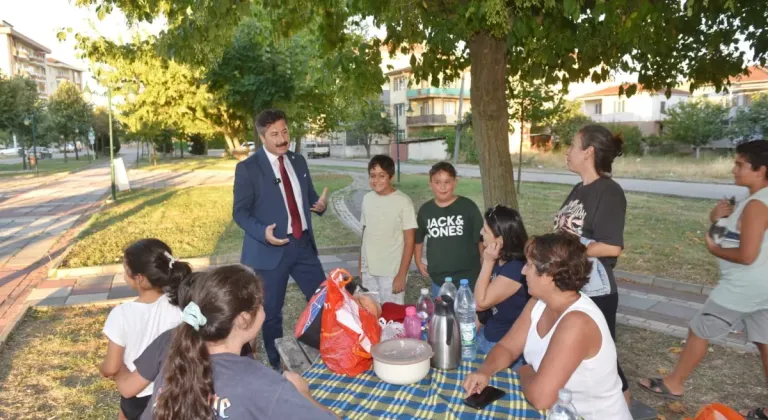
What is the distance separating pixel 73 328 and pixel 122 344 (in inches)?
145

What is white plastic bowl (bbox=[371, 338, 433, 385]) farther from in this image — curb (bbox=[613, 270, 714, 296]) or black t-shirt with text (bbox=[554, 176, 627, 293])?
curb (bbox=[613, 270, 714, 296])

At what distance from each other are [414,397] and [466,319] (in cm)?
76

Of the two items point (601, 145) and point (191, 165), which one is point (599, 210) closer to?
point (601, 145)

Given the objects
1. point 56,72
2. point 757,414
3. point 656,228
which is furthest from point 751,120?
point 56,72

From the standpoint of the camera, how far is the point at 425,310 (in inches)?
113

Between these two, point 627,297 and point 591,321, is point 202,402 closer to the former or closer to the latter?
point 591,321

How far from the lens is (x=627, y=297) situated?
616cm

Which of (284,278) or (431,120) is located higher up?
(431,120)

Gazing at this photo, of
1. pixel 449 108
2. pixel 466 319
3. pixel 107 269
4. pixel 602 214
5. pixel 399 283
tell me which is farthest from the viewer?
pixel 449 108

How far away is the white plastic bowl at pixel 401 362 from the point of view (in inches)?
88.7

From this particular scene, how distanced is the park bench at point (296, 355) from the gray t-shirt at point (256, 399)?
111 cm

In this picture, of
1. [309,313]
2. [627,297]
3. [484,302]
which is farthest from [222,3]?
[627,297]

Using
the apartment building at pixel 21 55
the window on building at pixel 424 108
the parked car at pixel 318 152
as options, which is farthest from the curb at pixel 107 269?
the apartment building at pixel 21 55

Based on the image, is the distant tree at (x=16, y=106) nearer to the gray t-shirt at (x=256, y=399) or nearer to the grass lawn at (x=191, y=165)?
the grass lawn at (x=191, y=165)
